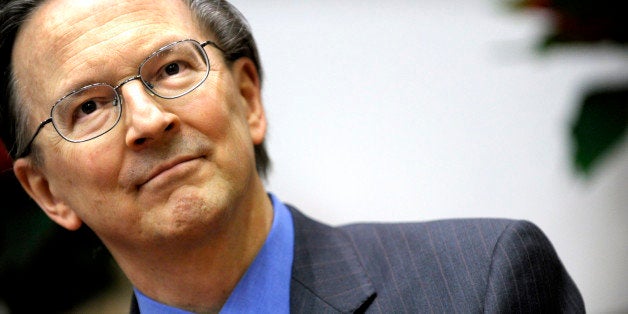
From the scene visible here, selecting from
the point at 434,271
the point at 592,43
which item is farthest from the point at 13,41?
the point at 592,43

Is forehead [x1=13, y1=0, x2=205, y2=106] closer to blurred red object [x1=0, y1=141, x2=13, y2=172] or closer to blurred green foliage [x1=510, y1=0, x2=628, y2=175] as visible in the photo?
blurred red object [x1=0, y1=141, x2=13, y2=172]

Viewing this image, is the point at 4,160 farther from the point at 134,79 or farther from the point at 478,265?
the point at 478,265

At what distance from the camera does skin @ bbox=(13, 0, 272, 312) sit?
181 cm

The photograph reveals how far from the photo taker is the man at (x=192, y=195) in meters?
1.80

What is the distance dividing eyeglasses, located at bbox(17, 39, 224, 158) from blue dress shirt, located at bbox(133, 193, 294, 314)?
0.40 meters

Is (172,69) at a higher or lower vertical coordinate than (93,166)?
higher

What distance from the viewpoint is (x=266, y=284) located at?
76.7 inches

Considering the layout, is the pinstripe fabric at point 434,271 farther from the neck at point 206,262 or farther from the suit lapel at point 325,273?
the neck at point 206,262

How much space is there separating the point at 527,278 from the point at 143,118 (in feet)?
2.75

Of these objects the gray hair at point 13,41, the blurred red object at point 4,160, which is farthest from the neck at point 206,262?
the blurred red object at point 4,160

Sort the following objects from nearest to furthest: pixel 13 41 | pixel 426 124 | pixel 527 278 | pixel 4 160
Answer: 1. pixel 527 278
2. pixel 13 41
3. pixel 4 160
4. pixel 426 124

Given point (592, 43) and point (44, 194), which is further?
point (592, 43)

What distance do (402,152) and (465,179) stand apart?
10.2 inches

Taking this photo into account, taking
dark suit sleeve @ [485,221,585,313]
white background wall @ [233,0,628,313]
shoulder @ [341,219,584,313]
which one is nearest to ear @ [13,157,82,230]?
shoulder @ [341,219,584,313]
